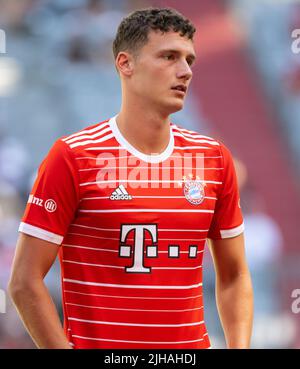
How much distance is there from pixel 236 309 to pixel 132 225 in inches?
19.6

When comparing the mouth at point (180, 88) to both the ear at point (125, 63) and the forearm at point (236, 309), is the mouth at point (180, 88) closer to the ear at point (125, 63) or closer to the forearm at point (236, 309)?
the ear at point (125, 63)

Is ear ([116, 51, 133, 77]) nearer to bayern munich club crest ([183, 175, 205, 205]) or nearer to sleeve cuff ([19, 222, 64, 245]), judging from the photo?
bayern munich club crest ([183, 175, 205, 205])

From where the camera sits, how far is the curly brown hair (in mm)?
2855

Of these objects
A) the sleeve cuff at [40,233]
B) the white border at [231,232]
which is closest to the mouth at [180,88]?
the white border at [231,232]

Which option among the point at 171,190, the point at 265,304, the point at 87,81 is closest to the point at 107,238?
the point at 171,190

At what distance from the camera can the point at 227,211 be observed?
2982 millimetres

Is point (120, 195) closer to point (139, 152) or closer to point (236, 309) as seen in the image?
point (139, 152)

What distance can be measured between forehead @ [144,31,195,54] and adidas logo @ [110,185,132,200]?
49cm

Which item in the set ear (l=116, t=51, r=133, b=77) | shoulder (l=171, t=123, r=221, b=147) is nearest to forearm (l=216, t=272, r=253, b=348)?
shoulder (l=171, t=123, r=221, b=147)

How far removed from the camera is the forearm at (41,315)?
2.62m

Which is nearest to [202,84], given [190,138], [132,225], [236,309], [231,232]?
[190,138]

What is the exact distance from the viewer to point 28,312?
2629mm

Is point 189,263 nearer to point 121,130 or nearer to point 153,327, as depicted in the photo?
point 153,327

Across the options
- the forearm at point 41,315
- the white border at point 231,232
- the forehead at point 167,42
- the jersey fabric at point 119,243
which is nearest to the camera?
the forearm at point 41,315
